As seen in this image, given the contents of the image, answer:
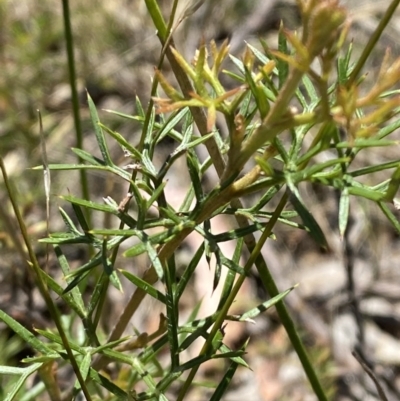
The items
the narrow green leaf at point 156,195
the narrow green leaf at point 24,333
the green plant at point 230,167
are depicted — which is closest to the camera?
the green plant at point 230,167

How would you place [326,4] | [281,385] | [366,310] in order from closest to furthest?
[326,4] → [281,385] → [366,310]

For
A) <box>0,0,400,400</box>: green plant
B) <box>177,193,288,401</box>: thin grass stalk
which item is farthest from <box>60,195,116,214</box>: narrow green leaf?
<box>177,193,288,401</box>: thin grass stalk

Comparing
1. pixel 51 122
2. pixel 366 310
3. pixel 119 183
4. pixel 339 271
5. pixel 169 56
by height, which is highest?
pixel 51 122

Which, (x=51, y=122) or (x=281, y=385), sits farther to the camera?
(x=51, y=122)

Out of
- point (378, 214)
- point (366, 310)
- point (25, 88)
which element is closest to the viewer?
point (366, 310)

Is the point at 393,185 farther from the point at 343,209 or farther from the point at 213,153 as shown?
the point at 213,153

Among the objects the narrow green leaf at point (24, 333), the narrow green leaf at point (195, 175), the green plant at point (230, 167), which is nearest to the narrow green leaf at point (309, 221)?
the green plant at point (230, 167)

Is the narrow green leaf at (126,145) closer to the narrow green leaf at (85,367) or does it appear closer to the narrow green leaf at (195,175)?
the narrow green leaf at (195,175)

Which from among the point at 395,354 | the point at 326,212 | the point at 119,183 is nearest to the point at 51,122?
the point at 119,183

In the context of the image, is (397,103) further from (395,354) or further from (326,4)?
(395,354)

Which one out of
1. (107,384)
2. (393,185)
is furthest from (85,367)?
(393,185)

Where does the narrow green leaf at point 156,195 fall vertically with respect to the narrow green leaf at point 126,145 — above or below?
below
